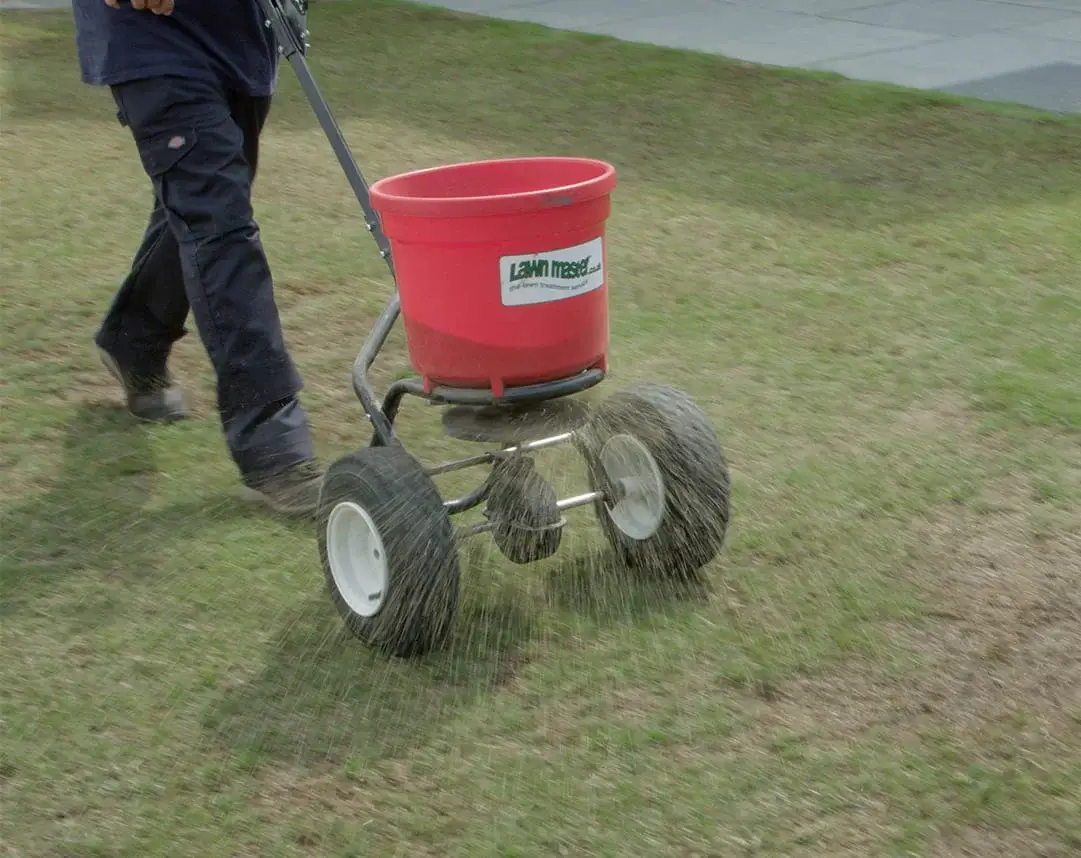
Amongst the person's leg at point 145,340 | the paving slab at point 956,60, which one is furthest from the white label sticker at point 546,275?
the paving slab at point 956,60

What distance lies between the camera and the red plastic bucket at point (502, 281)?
118 inches

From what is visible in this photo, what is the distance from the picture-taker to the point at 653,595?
342cm

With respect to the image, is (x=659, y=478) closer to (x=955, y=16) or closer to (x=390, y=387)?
(x=390, y=387)

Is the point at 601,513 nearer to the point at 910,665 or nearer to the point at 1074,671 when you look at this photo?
the point at 910,665

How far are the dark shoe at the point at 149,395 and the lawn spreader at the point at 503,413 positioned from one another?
1.26m

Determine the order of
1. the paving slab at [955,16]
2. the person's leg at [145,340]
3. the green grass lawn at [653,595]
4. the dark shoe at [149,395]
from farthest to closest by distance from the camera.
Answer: the paving slab at [955,16], the dark shoe at [149,395], the person's leg at [145,340], the green grass lawn at [653,595]

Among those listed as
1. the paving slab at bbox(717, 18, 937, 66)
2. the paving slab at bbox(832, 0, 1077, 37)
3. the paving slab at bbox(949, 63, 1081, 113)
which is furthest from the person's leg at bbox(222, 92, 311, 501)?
the paving slab at bbox(832, 0, 1077, 37)

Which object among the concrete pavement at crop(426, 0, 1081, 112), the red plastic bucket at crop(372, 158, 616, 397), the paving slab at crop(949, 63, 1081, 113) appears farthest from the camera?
the concrete pavement at crop(426, 0, 1081, 112)

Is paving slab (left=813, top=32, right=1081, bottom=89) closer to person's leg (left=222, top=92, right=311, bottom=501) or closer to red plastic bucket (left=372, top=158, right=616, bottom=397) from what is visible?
person's leg (left=222, top=92, right=311, bottom=501)

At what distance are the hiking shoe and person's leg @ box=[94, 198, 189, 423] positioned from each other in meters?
0.78

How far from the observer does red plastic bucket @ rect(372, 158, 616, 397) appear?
118 inches

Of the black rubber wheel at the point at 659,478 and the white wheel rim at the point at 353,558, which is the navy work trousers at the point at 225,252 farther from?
the black rubber wheel at the point at 659,478

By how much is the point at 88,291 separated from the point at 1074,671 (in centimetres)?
367

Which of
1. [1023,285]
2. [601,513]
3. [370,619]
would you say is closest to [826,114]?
[1023,285]
